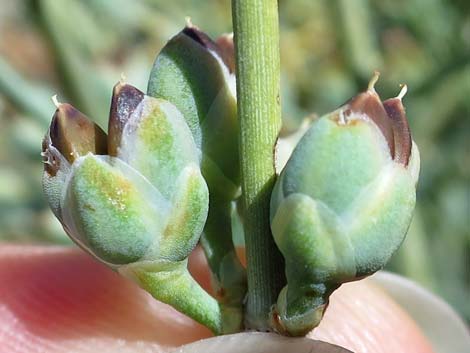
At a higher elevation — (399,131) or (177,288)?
(399,131)

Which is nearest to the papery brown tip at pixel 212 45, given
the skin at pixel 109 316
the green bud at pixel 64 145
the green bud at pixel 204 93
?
the green bud at pixel 204 93

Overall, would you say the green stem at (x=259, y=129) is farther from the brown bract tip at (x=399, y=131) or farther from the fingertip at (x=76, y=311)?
the fingertip at (x=76, y=311)

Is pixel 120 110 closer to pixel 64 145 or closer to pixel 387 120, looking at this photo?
pixel 64 145

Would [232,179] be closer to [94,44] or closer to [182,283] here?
[182,283]

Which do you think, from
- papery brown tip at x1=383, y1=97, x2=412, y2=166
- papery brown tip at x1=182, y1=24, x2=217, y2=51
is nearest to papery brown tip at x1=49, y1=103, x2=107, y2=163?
papery brown tip at x1=182, y1=24, x2=217, y2=51

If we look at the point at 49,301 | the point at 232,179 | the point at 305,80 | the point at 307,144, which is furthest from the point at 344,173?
the point at 305,80

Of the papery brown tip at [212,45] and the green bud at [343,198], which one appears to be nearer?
the green bud at [343,198]

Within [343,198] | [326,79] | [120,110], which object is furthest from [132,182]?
Result: [326,79]

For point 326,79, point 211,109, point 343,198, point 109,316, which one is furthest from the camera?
point 326,79
